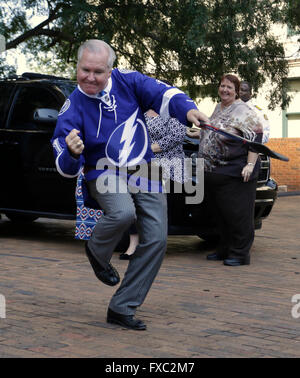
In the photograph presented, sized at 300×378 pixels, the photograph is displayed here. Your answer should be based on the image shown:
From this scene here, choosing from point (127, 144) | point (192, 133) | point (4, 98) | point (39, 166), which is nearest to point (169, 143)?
point (192, 133)

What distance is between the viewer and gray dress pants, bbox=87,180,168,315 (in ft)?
14.8

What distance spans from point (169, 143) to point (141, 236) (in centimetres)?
260

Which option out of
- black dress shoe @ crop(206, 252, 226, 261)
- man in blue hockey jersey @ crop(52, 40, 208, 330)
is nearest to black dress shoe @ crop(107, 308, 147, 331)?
man in blue hockey jersey @ crop(52, 40, 208, 330)

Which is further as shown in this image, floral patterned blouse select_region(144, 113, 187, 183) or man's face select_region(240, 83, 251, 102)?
man's face select_region(240, 83, 251, 102)

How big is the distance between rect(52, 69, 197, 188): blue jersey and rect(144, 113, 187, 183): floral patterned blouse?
8.11 feet

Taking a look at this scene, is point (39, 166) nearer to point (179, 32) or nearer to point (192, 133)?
point (192, 133)

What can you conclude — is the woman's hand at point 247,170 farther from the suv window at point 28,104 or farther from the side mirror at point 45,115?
the suv window at point 28,104

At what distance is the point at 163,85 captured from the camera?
457 centimetres

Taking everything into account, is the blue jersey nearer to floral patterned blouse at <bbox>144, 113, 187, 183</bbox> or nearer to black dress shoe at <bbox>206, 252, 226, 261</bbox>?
floral patterned blouse at <bbox>144, 113, 187, 183</bbox>

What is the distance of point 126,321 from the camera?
4.54m

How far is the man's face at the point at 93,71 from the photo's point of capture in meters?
4.43

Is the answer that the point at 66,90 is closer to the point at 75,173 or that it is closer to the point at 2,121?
the point at 2,121
